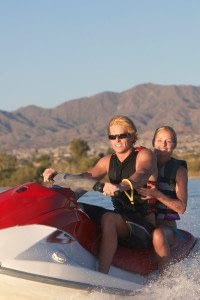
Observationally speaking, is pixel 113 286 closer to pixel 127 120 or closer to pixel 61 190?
pixel 61 190

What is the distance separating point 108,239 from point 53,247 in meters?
0.49

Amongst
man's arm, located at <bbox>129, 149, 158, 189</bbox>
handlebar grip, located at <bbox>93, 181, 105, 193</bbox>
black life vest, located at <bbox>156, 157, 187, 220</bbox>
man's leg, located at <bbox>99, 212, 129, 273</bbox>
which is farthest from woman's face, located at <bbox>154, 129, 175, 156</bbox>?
handlebar grip, located at <bbox>93, 181, 105, 193</bbox>

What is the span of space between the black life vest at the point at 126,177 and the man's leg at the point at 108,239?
19cm

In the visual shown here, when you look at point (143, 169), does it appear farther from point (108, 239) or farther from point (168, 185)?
point (168, 185)

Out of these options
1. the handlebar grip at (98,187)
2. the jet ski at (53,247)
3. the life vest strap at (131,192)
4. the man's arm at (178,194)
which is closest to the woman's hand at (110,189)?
the handlebar grip at (98,187)

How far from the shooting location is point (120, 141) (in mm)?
4777

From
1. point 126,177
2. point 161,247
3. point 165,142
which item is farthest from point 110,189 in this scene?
point 165,142

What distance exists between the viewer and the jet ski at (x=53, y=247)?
404 cm

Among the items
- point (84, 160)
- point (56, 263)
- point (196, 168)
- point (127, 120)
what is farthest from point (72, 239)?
point (84, 160)

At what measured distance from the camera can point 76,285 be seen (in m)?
4.17

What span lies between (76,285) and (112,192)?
2.01 feet

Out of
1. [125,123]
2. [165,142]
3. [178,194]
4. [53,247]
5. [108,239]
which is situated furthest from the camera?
[165,142]

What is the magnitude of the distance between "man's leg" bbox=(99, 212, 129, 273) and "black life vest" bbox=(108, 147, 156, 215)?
189mm

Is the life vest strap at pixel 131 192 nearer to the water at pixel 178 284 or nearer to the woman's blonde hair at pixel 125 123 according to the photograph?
the woman's blonde hair at pixel 125 123
